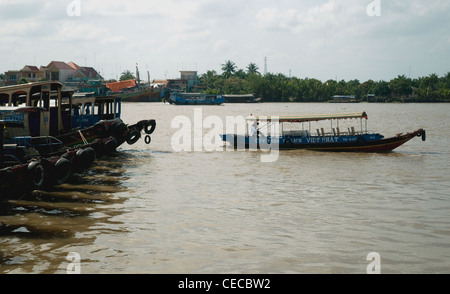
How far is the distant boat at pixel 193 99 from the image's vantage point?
86938mm

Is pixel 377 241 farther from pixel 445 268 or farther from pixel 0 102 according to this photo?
pixel 0 102

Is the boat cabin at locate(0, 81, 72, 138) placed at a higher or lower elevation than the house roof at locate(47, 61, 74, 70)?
lower

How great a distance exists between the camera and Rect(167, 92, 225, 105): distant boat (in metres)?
86.9

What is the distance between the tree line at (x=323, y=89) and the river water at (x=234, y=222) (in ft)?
341

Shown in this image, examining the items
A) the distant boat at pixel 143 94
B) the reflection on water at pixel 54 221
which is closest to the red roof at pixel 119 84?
the reflection on water at pixel 54 221

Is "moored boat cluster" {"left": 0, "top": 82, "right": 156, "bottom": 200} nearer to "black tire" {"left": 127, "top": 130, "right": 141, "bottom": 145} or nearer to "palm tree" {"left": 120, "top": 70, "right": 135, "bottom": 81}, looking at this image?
"black tire" {"left": 127, "top": 130, "right": 141, "bottom": 145}

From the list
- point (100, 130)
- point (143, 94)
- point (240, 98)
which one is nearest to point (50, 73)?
point (143, 94)

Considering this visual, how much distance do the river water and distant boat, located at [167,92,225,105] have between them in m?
69.7

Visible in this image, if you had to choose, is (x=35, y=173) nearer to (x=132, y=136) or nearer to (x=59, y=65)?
(x=132, y=136)

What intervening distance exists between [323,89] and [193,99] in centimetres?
5138

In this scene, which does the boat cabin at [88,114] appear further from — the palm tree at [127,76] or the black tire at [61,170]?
the palm tree at [127,76]

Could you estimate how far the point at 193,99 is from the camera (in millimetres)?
89188

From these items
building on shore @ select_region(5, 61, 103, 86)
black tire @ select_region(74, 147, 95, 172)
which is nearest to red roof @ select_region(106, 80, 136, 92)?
black tire @ select_region(74, 147, 95, 172)
